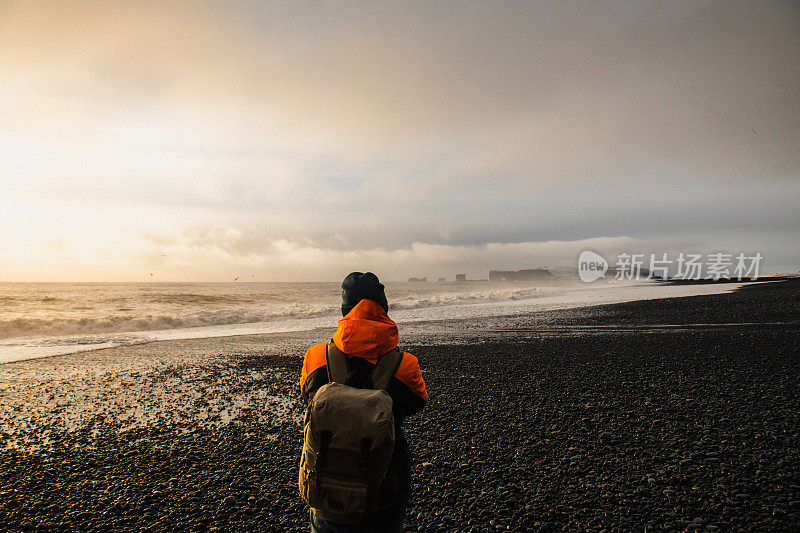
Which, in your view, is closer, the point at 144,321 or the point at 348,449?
the point at 348,449

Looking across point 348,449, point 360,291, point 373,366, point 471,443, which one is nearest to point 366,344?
point 373,366

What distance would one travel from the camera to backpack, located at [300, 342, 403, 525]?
258 cm

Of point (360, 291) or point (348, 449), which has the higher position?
point (360, 291)

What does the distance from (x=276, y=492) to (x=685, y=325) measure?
69.9 feet

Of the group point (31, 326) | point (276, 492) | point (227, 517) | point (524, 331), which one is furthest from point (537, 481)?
point (31, 326)

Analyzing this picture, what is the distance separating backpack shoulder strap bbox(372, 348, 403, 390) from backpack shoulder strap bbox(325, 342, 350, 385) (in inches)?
7.9

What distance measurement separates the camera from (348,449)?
259 centimetres

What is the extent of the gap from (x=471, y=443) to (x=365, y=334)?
4.87m

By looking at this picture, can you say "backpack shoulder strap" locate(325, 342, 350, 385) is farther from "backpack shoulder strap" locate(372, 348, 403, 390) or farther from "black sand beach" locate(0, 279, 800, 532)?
"black sand beach" locate(0, 279, 800, 532)

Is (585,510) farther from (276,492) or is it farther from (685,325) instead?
(685,325)

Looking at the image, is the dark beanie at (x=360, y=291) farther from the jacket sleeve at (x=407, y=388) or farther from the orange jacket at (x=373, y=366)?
the jacket sleeve at (x=407, y=388)

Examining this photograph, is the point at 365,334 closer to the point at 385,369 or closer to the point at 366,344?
the point at 366,344

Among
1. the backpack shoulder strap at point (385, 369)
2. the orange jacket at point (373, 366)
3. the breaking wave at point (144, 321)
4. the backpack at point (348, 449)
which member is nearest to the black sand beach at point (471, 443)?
the orange jacket at point (373, 366)

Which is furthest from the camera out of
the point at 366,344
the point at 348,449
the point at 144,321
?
the point at 144,321
